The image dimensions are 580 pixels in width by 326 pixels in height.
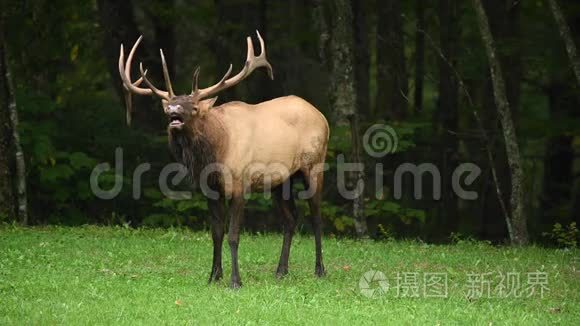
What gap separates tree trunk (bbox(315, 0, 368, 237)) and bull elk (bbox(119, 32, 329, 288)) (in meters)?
3.97

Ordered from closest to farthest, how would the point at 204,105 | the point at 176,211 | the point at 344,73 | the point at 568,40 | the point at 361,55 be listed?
the point at 204,105, the point at 568,40, the point at 344,73, the point at 176,211, the point at 361,55

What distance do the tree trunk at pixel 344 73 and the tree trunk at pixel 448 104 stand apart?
3.49 metres

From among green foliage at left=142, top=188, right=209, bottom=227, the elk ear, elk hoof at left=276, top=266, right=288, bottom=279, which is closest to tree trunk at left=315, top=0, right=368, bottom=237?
green foliage at left=142, top=188, right=209, bottom=227

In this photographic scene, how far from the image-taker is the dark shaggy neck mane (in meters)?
11.1

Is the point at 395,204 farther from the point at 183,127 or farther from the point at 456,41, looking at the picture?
the point at 183,127

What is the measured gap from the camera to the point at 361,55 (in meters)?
20.9

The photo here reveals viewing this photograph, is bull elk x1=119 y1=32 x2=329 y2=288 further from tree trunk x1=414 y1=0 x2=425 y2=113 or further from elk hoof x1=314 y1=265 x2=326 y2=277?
tree trunk x1=414 y1=0 x2=425 y2=113

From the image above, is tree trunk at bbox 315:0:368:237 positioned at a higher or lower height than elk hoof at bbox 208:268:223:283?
higher

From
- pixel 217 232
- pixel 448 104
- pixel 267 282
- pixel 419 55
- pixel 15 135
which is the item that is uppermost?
pixel 419 55

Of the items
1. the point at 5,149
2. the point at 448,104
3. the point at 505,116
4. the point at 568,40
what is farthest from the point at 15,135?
the point at 448,104

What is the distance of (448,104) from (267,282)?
10.7 meters

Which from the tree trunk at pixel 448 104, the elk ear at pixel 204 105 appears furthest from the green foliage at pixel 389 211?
the elk ear at pixel 204 105

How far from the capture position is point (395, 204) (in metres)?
17.8

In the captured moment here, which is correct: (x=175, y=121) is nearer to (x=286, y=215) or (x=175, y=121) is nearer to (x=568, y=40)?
(x=286, y=215)
